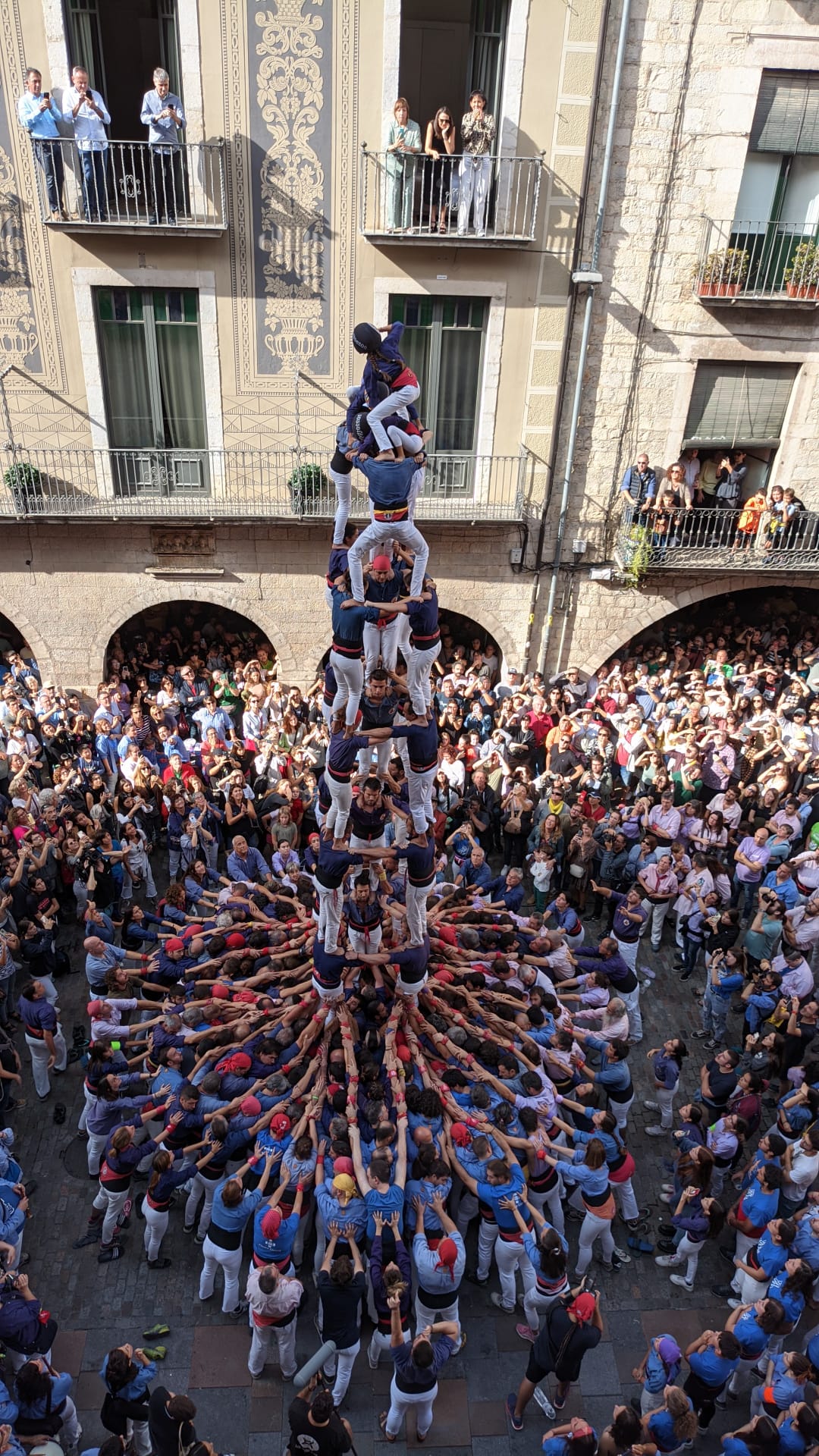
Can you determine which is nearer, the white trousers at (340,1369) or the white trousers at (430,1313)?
the white trousers at (340,1369)

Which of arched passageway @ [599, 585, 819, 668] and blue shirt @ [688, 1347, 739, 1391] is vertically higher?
blue shirt @ [688, 1347, 739, 1391]

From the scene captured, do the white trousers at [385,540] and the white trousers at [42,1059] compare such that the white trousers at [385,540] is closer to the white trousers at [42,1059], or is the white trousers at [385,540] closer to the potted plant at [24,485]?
the white trousers at [42,1059]

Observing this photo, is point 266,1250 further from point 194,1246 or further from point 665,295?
point 665,295

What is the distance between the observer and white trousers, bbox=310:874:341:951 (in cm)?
946

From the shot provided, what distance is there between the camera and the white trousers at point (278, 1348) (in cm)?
773

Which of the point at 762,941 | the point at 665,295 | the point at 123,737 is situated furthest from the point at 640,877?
the point at 665,295

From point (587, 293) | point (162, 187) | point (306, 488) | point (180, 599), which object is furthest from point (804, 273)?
point (180, 599)

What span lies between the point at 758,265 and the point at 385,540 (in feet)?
38.7

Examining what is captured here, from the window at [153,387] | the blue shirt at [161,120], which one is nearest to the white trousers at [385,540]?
the window at [153,387]

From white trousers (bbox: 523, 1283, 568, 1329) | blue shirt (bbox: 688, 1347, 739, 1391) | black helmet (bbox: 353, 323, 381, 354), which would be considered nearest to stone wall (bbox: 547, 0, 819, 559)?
black helmet (bbox: 353, 323, 381, 354)

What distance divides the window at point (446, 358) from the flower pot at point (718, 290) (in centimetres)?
363

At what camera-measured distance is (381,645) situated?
29.6 feet

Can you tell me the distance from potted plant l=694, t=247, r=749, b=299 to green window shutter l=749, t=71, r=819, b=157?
1.72 m

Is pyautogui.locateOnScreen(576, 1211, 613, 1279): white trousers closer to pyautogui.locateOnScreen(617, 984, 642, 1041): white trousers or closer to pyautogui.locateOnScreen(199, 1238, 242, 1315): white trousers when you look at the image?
pyautogui.locateOnScreen(617, 984, 642, 1041): white trousers
